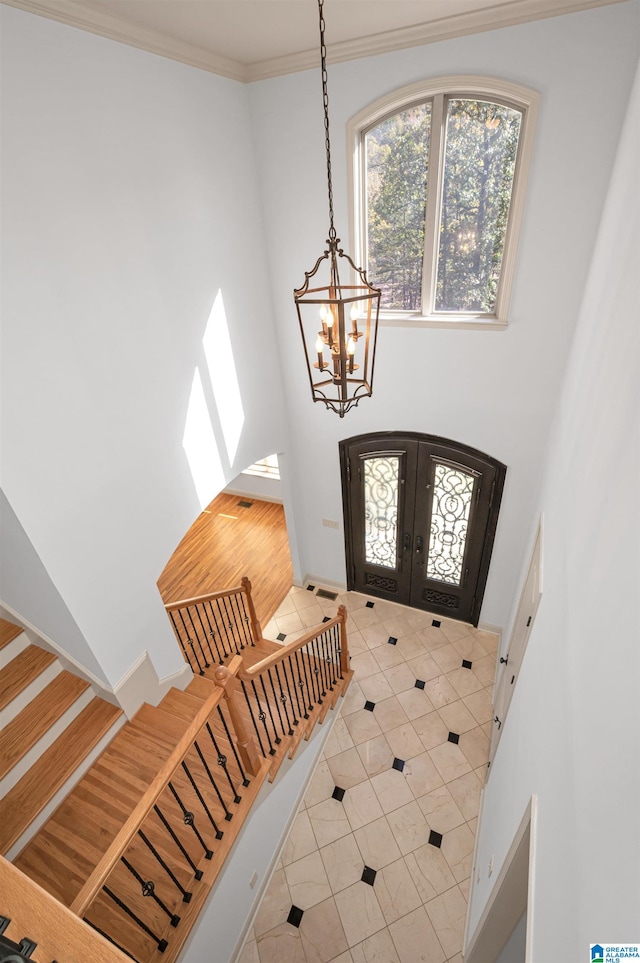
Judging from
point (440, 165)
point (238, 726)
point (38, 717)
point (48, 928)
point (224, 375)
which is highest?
point (440, 165)

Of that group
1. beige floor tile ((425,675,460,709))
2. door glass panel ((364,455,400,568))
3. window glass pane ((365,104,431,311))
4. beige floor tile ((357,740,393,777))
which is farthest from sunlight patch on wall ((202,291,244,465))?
beige floor tile ((425,675,460,709))

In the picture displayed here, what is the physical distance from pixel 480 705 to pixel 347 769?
1640mm

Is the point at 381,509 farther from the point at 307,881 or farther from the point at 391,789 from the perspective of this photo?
the point at 307,881

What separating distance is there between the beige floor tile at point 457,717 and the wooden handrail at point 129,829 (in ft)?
11.1

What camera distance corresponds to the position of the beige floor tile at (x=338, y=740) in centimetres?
489

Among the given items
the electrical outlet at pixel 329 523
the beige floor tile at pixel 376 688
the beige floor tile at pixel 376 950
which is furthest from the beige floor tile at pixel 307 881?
the electrical outlet at pixel 329 523

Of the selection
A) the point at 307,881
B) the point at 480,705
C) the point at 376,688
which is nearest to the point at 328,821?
the point at 307,881

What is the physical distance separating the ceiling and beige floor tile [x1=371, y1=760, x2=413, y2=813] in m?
6.17

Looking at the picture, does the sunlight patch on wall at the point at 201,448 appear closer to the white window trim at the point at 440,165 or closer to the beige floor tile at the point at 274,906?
the white window trim at the point at 440,165

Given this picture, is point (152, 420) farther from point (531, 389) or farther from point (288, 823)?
point (288, 823)

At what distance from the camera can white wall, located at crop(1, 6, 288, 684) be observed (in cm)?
260

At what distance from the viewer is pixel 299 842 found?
4.25 m

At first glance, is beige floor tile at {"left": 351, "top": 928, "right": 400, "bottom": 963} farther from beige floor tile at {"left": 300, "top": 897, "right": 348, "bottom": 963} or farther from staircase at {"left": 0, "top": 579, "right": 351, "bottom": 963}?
staircase at {"left": 0, "top": 579, "right": 351, "bottom": 963}

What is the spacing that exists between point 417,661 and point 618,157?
514 centimetres
